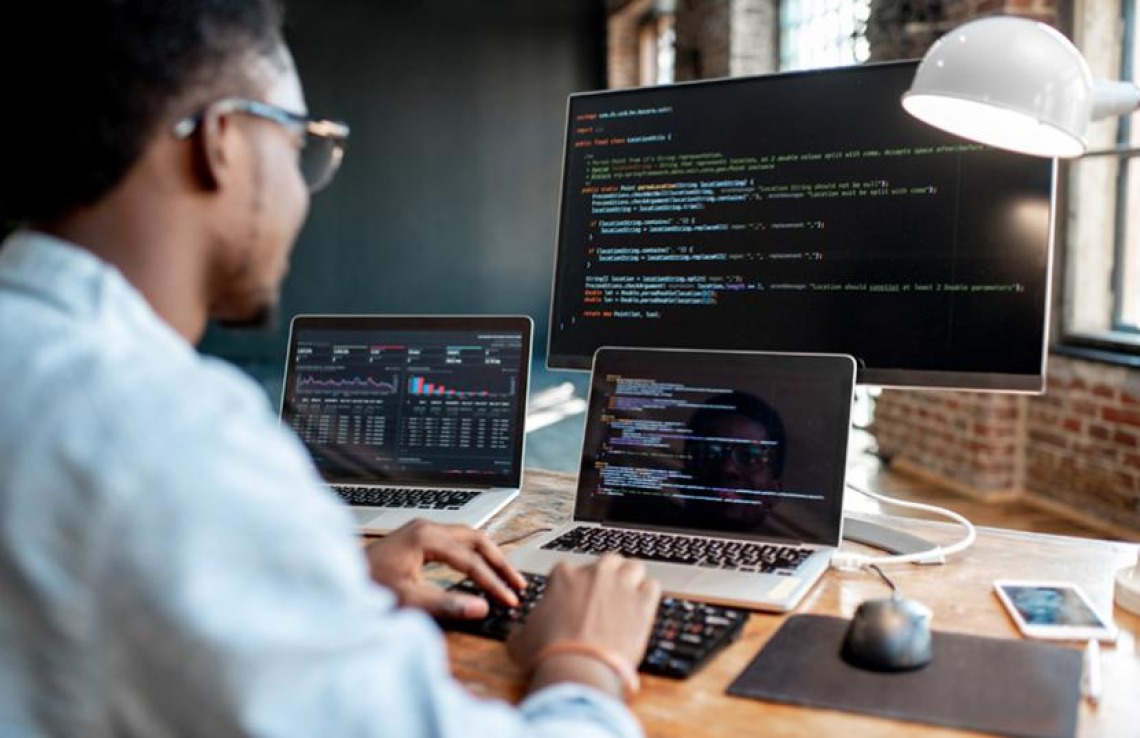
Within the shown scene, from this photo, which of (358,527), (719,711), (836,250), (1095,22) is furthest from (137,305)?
(1095,22)

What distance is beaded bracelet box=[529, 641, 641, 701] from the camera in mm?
824

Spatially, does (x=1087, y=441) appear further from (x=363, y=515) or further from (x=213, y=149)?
(x=213, y=149)

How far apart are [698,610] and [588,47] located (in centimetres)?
888

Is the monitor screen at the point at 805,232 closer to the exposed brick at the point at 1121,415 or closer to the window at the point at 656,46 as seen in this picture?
the exposed brick at the point at 1121,415

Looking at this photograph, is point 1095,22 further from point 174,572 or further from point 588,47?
point 588,47

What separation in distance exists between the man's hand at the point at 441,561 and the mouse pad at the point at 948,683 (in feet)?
0.90

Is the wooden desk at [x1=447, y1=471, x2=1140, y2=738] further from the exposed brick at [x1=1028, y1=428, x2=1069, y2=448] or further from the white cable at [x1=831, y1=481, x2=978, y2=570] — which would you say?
the exposed brick at [x1=1028, y1=428, x2=1069, y2=448]

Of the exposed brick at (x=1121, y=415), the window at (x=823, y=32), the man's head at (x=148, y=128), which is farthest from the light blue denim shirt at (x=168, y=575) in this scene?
the window at (x=823, y=32)

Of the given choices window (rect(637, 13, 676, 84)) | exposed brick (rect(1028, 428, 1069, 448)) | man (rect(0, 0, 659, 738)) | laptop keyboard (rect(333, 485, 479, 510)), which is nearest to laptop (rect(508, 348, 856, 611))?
laptop keyboard (rect(333, 485, 479, 510))

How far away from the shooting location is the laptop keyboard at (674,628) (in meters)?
0.92

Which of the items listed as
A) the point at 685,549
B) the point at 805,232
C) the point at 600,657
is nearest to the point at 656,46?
the point at 805,232

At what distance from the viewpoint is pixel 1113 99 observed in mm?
1127

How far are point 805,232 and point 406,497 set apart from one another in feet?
2.18

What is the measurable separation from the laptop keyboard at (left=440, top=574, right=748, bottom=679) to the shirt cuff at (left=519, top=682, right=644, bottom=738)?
0.53ft
